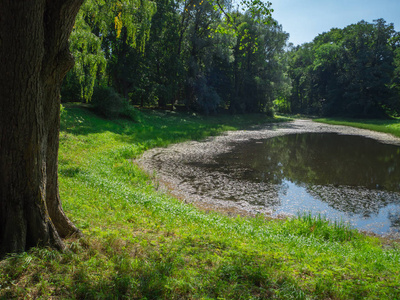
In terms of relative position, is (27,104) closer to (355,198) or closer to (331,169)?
(355,198)

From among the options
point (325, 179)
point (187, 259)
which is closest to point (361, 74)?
point (325, 179)

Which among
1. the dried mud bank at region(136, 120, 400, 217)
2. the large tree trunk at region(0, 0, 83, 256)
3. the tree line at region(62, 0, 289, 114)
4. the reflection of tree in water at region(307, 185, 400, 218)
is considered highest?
the tree line at region(62, 0, 289, 114)

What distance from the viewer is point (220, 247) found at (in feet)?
17.5

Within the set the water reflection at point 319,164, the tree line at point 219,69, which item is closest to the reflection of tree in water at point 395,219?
the water reflection at point 319,164

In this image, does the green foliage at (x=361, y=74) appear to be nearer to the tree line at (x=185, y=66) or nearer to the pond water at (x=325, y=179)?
the tree line at (x=185, y=66)

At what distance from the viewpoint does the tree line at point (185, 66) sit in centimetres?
2597

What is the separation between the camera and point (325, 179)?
14.3 m

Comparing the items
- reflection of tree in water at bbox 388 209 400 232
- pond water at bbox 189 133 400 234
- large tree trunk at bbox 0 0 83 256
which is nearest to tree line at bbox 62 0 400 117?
large tree trunk at bbox 0 0 83 256

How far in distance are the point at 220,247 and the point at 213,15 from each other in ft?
125

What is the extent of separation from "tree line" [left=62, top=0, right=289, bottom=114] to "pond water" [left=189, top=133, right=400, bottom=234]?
9944 mm

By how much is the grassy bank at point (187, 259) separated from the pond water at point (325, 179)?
1929mm

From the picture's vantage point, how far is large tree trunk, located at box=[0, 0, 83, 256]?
3613 millimetres

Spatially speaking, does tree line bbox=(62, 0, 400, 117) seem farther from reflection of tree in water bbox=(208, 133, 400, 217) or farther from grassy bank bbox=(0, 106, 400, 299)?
reflection of tree in water bbox=(208, 133, 400, 217)

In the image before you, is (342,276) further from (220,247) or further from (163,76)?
(163,76)
